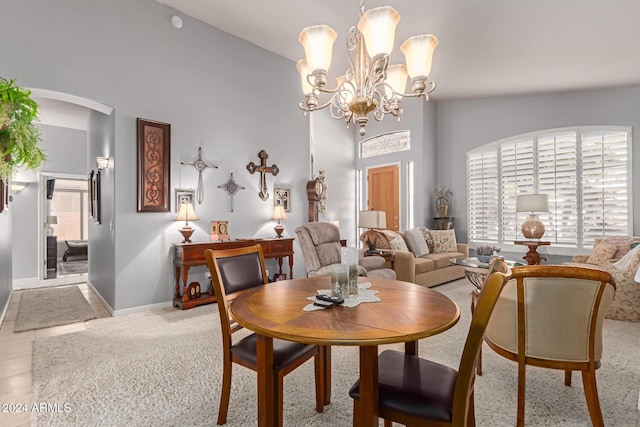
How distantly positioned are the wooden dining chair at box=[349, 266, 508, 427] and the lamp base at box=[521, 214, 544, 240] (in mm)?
4836

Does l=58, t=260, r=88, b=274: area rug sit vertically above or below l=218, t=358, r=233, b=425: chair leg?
below

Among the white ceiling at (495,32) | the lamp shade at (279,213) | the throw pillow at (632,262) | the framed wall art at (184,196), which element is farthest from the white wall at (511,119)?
the framed wall art at (184,196)

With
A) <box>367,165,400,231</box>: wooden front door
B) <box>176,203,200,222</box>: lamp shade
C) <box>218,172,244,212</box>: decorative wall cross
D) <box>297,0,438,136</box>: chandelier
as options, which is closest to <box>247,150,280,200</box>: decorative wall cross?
<box>218,172,244,212</box>: decorative wall cross

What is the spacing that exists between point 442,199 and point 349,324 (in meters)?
5.86

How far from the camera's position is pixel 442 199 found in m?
6.60

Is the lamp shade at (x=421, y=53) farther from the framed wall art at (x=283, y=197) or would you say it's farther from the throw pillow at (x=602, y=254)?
the throw pillow at (x=602, y=254)

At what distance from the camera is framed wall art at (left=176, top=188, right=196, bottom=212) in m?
4.30

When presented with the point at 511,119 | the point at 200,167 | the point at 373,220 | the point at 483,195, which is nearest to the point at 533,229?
the point at 483,195

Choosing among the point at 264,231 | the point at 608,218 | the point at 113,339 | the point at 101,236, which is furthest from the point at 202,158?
the point at 608,218

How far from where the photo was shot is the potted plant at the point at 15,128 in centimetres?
122

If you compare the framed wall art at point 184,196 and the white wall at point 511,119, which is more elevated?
the white wall at point 511,119

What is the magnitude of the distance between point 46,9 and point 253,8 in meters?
2.13

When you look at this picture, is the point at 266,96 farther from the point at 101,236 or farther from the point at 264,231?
the point at 101,236

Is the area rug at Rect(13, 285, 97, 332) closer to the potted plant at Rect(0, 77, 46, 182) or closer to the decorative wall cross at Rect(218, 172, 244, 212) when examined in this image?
the decorative wall cross at Rect(218, 172, 244, 212)
